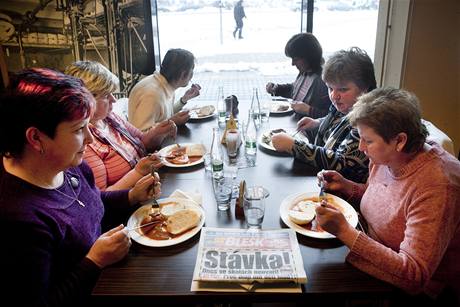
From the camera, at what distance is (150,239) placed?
124 cm

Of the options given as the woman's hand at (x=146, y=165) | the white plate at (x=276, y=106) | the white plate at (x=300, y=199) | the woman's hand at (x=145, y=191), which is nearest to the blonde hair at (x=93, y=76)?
the woman's hand at (x=146, y=165)

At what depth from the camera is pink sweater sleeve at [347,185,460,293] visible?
102cm

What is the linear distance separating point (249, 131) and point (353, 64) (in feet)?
2.55

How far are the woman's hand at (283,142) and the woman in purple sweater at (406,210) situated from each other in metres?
0.58

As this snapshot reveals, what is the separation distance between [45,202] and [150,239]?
0.35m

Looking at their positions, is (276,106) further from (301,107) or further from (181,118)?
(181,118)

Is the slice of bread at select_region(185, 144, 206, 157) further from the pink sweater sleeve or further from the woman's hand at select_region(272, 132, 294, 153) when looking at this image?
the pink sweater sleeve

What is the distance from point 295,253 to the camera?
113 centimetres

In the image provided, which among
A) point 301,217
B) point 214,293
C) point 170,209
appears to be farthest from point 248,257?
point 170,209

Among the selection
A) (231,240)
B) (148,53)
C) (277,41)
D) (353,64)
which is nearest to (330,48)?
(277,41)

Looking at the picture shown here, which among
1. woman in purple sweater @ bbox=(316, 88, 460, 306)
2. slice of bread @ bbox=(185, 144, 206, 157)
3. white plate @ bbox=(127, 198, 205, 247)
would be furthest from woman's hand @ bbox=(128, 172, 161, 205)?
woman in purple sweater @ bbox=(316, 88, 460, 306)

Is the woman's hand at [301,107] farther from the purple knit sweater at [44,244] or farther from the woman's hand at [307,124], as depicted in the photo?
the purple knit sweater at [44,244]

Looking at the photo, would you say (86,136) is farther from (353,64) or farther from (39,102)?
(353,64)

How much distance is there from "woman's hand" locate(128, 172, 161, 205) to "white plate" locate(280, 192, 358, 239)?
507 millimetres
